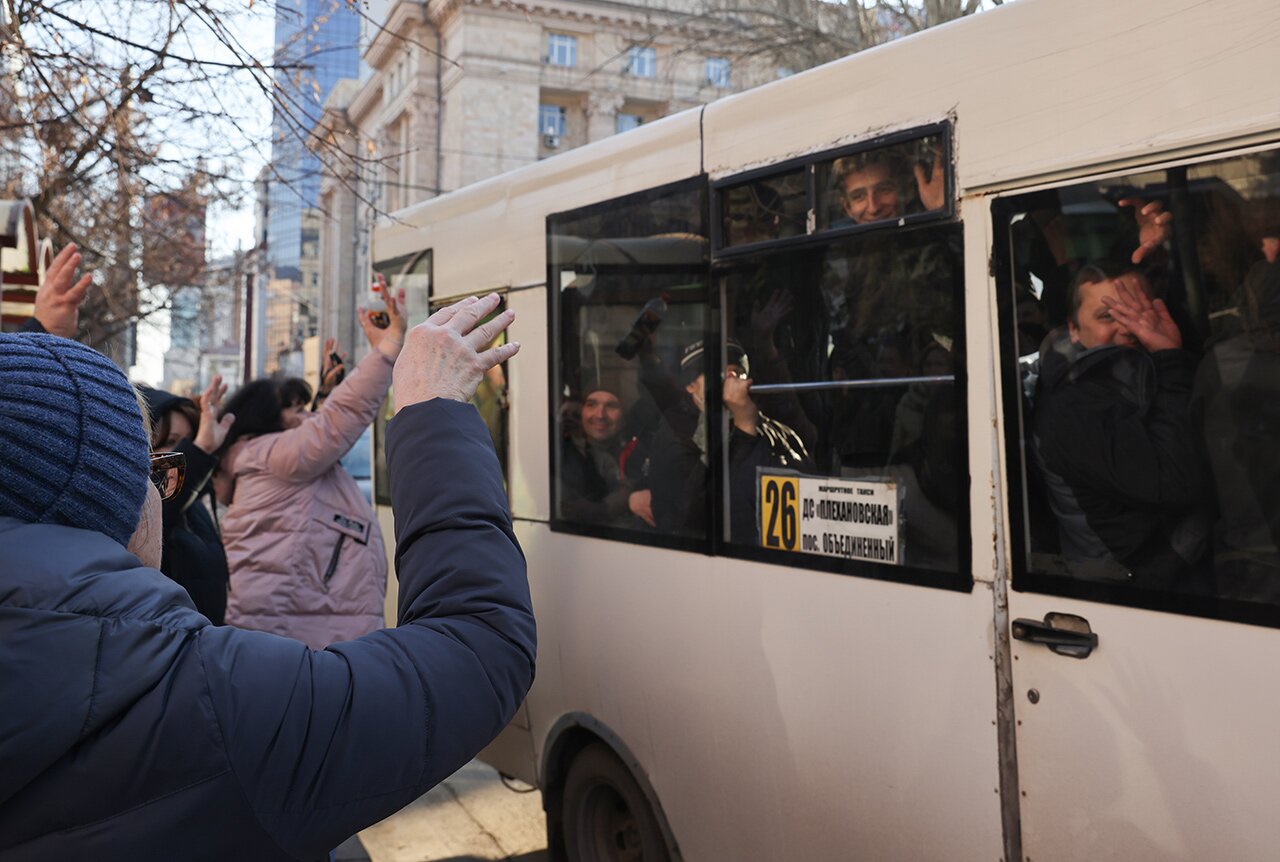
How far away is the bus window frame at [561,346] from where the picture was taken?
3.40m

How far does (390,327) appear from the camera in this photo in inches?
153

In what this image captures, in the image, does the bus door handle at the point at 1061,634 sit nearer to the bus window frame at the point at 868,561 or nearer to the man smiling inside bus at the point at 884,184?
the bus window frame at the point at 868,561

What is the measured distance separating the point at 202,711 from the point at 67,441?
34 centimetres

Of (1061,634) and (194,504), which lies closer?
(1061,634)

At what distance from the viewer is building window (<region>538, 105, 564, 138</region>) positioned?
44312 mm

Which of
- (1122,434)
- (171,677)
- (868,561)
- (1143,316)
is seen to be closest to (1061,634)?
(1122,434)

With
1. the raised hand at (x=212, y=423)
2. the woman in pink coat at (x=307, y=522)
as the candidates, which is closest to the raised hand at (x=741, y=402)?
the woman in pink coat at (x=307, y=522)

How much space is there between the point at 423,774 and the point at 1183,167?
195 cm

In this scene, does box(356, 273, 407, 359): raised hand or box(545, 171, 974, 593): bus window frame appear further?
box(356, 273, 407, 359): raised hand

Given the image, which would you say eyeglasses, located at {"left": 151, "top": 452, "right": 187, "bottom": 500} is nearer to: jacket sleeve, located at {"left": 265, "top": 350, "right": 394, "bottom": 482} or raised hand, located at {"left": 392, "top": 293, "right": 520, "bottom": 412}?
raised hand, located at {"left": 392, "top": 293, "right": 520, "bottom": 412}

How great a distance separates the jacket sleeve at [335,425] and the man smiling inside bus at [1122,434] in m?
2.47

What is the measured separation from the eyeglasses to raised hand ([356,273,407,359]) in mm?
1949

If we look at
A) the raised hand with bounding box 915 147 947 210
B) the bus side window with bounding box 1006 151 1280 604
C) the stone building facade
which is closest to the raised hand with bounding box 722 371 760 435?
the raised hand with bounding box 915 147 947 210

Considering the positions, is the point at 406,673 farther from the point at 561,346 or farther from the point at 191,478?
the point at 191,478
